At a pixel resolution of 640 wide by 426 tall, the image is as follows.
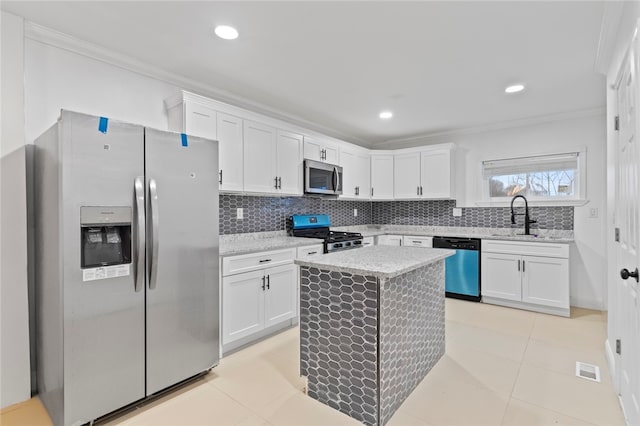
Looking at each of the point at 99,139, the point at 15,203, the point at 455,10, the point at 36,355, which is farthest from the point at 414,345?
the point at 15,203

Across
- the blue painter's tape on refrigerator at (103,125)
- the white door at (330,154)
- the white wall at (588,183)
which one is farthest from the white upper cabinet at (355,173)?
the blue painter's tape on refrigerator at (103,125)

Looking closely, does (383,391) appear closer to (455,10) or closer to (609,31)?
(455,10)

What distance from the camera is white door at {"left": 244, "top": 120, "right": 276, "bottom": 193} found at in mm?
Answer: 3225

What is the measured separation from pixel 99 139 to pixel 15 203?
2.71ft

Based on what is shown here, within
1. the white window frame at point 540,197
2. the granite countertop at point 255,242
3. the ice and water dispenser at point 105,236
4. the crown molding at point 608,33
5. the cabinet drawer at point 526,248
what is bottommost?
the cabinet drawer at point 526,248

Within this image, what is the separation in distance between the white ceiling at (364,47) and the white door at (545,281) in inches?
72.2

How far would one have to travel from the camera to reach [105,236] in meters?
1.93

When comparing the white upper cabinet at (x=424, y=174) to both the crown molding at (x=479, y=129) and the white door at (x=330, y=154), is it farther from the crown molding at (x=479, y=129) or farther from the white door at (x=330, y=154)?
the white door at (x=330, y=154)

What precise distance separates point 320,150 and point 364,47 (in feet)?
6.03

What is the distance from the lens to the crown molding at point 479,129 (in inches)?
155

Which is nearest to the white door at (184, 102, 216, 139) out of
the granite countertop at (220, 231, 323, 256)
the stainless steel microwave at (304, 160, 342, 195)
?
the granite countertop at (220, 231, 323, 256)

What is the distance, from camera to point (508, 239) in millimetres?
3967

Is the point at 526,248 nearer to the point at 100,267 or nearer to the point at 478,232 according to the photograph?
the point at 478,232

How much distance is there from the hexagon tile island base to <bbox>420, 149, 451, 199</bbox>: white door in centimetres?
269
